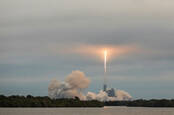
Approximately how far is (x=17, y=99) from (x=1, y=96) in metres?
7.71

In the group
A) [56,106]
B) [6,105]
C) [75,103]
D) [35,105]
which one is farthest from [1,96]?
[75,103]

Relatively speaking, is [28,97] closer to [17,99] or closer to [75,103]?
[17,99]

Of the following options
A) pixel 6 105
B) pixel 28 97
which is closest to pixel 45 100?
pixel 28 97

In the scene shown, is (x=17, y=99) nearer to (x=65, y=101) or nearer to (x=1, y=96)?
(x=1, y=96)

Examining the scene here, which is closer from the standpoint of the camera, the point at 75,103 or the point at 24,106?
the point at 24,106

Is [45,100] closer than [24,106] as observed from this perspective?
No

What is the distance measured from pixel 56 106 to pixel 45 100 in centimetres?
818

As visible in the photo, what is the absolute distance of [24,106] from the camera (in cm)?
16938

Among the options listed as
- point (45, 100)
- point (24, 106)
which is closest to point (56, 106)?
point (45, 100)

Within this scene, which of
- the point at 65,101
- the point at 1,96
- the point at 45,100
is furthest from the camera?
the point at 65,101

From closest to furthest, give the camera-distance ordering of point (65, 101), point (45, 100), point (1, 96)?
point (1, 96), point (45, 100), point (65, 101)

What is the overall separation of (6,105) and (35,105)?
13.0 m

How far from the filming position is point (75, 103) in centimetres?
19975

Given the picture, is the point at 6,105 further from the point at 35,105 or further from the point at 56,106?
the point at 56,106
